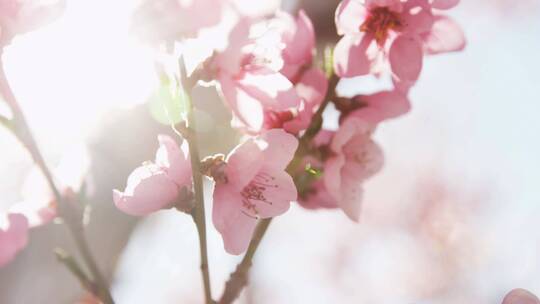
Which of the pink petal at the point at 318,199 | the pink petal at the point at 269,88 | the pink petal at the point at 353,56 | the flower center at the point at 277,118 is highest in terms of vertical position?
the pink petal at the point at 269,88

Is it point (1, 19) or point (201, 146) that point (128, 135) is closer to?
point (201, 146)

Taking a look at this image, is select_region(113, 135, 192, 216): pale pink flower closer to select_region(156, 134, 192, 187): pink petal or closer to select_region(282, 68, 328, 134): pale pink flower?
select_region(156, 134, 192, 187): pink petal

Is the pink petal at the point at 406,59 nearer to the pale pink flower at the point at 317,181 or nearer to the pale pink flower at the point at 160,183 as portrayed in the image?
the pale pink flower at the point at 317,181

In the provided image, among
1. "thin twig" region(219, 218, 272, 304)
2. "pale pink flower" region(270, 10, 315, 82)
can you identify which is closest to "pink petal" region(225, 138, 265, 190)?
"thin twig" region(219, 218, 272, 304)

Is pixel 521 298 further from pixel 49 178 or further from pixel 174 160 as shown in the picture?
pixel 49 178

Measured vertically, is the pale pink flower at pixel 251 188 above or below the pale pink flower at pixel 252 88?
below

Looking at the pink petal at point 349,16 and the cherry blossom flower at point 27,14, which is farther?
the pink petal at point 349,16

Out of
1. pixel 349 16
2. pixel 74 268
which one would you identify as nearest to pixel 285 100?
pixel 349 16

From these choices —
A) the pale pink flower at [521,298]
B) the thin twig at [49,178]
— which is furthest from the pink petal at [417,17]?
the thin twig at [49,178]

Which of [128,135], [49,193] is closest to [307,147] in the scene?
[49,193]
